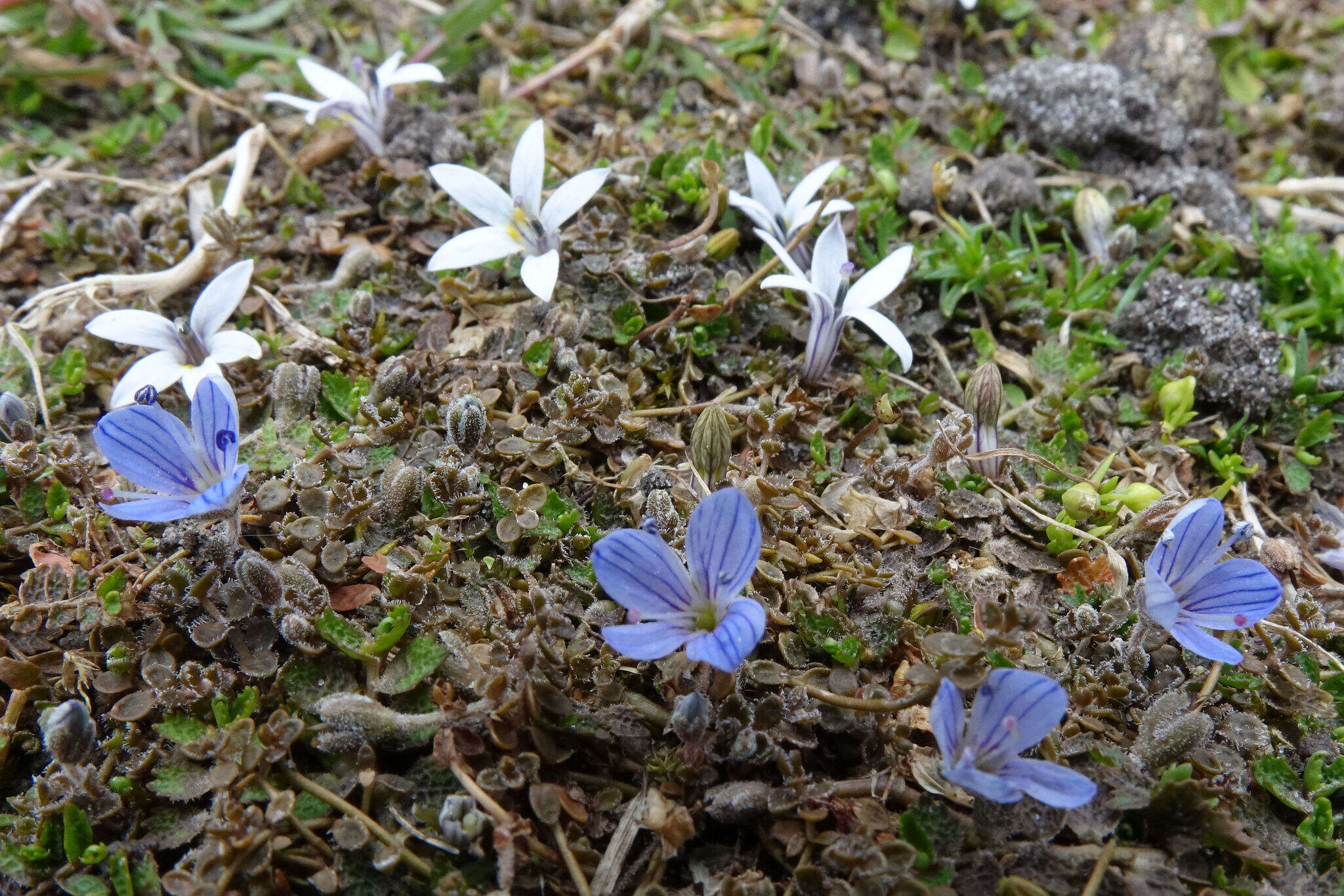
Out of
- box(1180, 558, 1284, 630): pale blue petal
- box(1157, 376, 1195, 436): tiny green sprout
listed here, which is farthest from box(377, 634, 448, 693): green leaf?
box(1157, 376, 1195, 436): tiny green sprout

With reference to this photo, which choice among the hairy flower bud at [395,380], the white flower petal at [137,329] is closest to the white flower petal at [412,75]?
the hairy flower bud at [395,380]

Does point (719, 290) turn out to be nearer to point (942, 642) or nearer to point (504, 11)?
point (942, 642)

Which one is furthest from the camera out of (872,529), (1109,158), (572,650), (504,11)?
(504,11)

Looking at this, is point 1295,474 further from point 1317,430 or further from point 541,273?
point 541,273

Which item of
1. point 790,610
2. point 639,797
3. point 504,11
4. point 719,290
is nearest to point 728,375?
point 719,290

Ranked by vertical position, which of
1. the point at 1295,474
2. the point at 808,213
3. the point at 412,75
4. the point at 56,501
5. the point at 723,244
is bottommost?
the point at 56,501

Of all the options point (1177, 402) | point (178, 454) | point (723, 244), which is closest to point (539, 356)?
point (723, 244)
